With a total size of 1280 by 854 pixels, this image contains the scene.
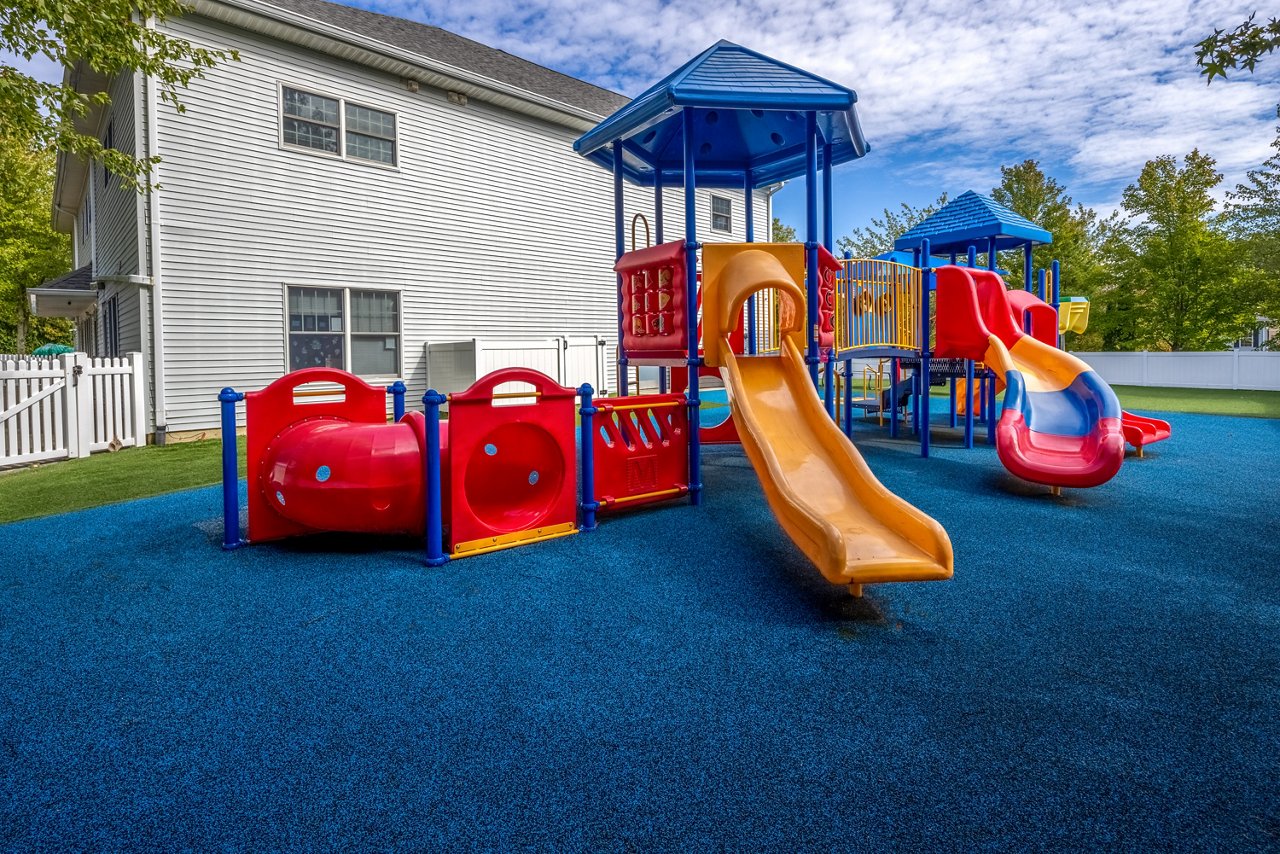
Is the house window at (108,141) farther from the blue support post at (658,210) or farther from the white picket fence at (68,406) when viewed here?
the blue support post at (658,210)

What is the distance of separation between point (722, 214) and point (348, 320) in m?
11.5

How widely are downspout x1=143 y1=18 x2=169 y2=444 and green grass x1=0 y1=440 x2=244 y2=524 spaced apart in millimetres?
981

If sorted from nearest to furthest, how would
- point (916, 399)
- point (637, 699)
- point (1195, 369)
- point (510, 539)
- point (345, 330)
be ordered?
point (637, 699) < point (510, 539) < point (916, 399) < point (345, 330) < point (1195, 369)

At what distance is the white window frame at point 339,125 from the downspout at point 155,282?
1754mm

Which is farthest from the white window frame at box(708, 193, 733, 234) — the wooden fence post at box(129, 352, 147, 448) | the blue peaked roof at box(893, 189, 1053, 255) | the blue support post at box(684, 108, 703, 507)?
the wooden fence post at box(129, 352, 147, 448)

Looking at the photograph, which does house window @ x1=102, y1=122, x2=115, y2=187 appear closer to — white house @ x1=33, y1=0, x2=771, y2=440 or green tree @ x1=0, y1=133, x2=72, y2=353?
white house @ x1=33, y1=0, x2=771, y2=440

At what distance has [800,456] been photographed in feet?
16.4

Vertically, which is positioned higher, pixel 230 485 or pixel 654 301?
pixel 654 301

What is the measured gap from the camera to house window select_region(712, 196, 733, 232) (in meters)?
19.3

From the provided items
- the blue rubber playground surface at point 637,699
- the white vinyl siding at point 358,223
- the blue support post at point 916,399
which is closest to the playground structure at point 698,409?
the blue rubber playground surface at point 637,699

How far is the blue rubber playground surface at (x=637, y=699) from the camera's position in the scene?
197 cm

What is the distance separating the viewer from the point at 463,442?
4.64 m

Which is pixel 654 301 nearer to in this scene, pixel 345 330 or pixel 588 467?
pixel 588 467

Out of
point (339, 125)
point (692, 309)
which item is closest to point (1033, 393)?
point (692, 309)
